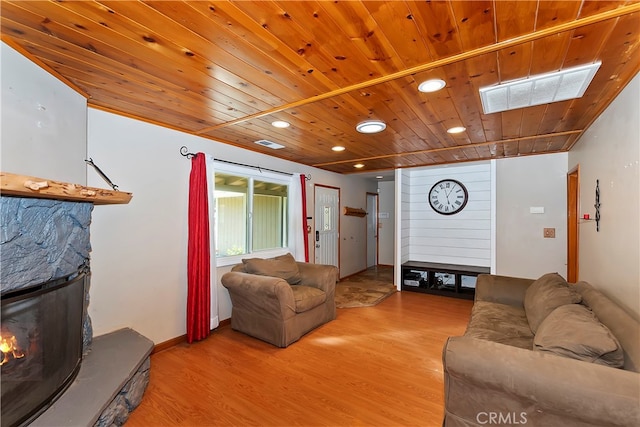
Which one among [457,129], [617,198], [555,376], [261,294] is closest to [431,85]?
[457,129]

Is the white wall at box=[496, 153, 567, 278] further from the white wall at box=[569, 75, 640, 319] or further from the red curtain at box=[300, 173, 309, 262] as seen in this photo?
the red curtain at box=[300, 173, 309, 262]

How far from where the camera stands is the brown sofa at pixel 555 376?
1.13 meters

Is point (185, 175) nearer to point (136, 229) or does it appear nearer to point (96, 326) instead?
point (136, 229)

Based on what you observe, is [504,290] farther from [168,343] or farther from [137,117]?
[137,117]

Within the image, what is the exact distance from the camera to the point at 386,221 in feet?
24.2

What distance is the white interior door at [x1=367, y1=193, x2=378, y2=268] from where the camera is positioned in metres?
7.14

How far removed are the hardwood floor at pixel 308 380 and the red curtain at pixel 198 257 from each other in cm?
22

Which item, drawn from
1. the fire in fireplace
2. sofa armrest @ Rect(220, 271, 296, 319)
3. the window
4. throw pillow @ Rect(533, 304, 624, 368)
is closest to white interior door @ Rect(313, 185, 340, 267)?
the window

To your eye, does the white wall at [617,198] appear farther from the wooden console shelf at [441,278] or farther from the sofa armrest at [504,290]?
the wooden console shelf at [441,278]

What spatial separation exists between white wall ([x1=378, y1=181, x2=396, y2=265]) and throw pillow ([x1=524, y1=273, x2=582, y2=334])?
190 inches

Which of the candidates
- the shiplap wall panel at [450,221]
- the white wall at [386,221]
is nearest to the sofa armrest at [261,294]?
the shiplap wall panel at [450,221]

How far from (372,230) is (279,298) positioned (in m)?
4.86

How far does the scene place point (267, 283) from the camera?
2941 mm

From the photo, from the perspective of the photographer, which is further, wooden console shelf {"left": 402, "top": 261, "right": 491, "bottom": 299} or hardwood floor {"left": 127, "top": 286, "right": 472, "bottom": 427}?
wooden console shelf {"left": 402, "top": 261, "right": 491, "bottom": 299}
